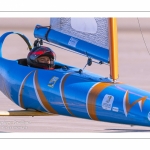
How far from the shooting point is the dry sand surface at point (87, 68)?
731 cm

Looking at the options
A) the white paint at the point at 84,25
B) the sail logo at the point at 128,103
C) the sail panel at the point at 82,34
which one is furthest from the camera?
the white paint at the point at 84,25

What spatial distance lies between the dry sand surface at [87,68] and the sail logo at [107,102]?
0.98 feet

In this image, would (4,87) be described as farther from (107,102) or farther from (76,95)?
(107,102)

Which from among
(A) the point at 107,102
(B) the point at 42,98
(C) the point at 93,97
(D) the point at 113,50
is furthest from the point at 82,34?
(A) the point at 107,102

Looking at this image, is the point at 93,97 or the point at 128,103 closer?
the point at 128,103

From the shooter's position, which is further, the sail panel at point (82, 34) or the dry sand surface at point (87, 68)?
the sail panel at point (82, 34)

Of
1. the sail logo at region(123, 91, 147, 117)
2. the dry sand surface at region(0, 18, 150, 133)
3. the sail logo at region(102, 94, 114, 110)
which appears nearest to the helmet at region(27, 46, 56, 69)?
the dry sand surface at region(0, 18, 150, 133)

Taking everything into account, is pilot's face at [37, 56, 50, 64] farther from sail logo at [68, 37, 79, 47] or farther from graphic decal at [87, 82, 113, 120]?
graphic decal at [87, 82, 113, 120]

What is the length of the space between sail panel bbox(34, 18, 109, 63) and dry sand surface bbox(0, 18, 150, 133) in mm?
746

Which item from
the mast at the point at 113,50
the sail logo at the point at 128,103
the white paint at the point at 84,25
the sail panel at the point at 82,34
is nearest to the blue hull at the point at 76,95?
the sail logo at the point at 128,103

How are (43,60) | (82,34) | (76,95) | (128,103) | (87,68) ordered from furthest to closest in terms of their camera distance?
1. (87,68)
2. (82,34)
3. (43,60)
4. (76,95)
5. (128,103)

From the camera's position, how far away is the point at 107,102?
22.8 feet

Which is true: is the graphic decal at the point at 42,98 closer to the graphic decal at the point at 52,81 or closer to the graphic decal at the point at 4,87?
the graphic decal at the point at 52,81

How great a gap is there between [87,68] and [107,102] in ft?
13.8
